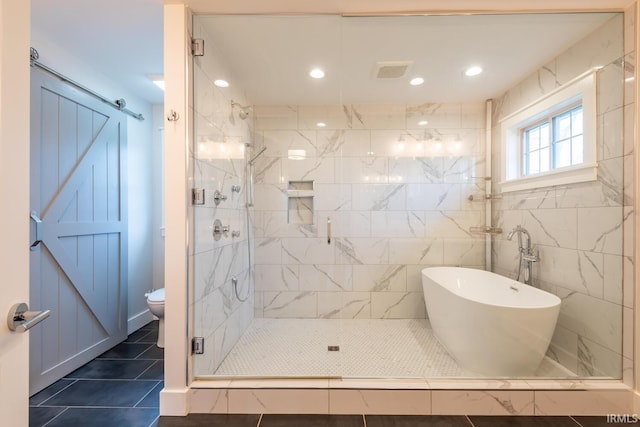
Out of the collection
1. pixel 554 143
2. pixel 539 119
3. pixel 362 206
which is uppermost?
pixel 539 119

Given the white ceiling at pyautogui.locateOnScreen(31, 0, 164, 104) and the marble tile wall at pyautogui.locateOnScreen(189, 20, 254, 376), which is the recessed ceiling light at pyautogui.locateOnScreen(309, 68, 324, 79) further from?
the white ceiling at pyautogui.locateOnScreen(31, 0, 164, 104)

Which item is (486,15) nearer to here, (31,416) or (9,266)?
(9,266)

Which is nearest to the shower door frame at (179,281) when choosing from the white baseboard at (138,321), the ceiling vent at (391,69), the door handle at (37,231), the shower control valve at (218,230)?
the shower control valve at (218,230)

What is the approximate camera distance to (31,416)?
1508 mm

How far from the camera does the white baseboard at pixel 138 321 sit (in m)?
2.59

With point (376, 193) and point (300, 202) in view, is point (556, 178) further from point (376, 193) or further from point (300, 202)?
point (300, 202)

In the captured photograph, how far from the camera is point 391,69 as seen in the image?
2242 mm

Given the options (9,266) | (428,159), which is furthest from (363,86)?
(9,266)

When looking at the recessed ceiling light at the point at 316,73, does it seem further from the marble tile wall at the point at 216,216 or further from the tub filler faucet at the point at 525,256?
the tub filler faucet at the point at 525,256

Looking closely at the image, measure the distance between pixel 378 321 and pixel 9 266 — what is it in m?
2.79

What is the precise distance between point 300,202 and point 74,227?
1.87 meters

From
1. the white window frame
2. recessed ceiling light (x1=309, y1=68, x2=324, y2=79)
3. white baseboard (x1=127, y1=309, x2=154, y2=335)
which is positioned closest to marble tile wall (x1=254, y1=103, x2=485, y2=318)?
the white window frame

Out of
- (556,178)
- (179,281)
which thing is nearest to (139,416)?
(179,281)

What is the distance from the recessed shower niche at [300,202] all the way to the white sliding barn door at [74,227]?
1.53m
